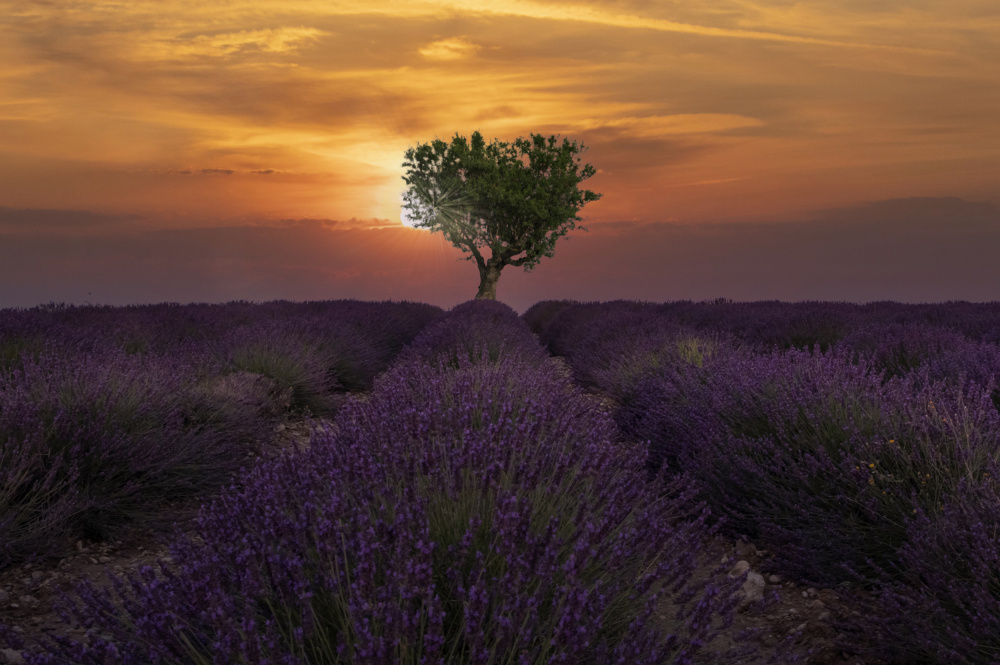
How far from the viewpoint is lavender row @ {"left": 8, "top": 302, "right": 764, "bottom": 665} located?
1.64 meters

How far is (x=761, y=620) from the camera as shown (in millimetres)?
2988

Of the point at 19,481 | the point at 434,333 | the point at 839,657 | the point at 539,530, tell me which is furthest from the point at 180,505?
the point at 434,333

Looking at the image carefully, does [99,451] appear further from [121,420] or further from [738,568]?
[738,568]

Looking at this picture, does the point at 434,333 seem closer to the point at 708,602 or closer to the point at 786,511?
the point at 786,511

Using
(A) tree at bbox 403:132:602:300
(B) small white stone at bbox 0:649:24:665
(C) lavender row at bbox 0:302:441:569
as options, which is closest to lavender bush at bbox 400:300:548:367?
(C) lavender row at bbox 0:302:441:569

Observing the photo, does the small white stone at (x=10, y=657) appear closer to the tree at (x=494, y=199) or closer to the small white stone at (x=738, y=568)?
the small white stone at (x=738, y=568)

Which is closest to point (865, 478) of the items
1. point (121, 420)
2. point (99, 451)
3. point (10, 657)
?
point (10, 657)

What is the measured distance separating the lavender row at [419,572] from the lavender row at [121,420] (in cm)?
185

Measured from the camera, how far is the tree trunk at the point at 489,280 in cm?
2741

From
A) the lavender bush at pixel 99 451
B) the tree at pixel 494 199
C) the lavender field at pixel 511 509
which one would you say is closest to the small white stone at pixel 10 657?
the lavender field at pixel 511 509

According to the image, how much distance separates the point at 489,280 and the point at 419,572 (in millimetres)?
25928

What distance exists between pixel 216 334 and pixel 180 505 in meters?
6.72

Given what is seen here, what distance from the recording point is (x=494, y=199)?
2555cm

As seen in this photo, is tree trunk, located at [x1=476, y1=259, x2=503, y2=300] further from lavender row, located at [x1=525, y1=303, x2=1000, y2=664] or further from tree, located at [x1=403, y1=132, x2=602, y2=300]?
lavender row, located at [x1=525, y1=303, x2=1000, y2=664]
